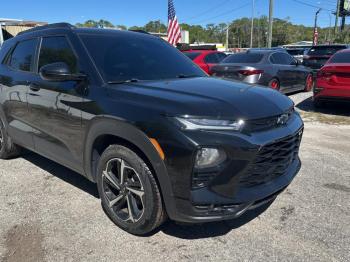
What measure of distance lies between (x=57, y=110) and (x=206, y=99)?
165 centimetres

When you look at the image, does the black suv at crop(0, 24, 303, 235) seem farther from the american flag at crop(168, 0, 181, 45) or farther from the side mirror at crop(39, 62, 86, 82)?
the american flag at crop(168, 0, 181, 45)

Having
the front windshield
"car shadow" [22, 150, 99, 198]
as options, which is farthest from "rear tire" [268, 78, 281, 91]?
"car shadow" [22, 150, 99, 198]

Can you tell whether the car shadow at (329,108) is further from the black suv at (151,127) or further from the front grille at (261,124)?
the front grille at (261,124)

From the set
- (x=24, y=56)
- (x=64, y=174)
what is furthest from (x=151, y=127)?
(x=24, y=56)

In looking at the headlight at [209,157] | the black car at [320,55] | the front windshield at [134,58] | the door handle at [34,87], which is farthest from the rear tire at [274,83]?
the headlight at [209,157]

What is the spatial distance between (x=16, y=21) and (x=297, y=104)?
27992 millimetres

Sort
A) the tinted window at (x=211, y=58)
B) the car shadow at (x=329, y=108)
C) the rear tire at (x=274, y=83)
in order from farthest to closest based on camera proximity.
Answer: the tinted window at (x=211, y=58), the rear tire at (x=274, y=83), the car shadow at (x=329, y=108)

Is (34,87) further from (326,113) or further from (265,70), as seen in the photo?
(265,70)

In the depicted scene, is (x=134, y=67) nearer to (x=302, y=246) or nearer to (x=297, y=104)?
(x=302, y=246)

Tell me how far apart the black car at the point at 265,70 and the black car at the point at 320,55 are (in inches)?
138

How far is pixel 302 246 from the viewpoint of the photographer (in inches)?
123

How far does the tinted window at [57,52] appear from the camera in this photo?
374cm

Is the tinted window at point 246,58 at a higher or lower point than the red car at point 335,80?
higher

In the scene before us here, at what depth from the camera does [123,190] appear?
331 cm
